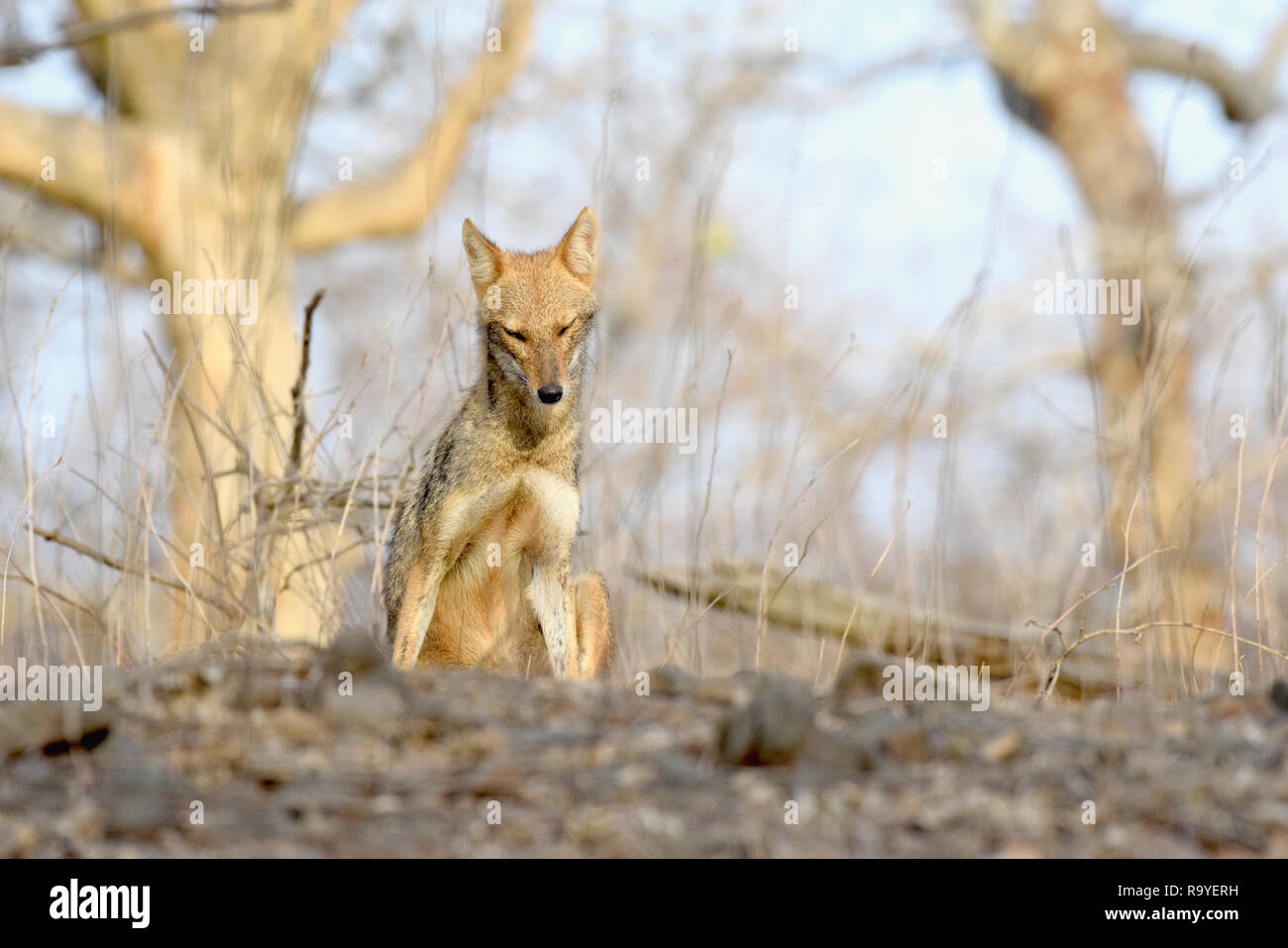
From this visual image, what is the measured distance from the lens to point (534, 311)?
5207 mm

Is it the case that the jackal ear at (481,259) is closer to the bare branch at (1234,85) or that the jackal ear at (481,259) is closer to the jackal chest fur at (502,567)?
the jackal chest fur at (502,567)

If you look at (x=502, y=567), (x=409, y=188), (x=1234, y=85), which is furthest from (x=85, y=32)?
(x=1234, y=85)

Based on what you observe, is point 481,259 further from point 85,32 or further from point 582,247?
point 85,32

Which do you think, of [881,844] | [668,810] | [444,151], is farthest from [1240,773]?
[444,151]

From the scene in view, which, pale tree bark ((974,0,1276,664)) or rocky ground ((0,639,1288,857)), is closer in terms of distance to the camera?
rocky ground ((0,639,1288,857))

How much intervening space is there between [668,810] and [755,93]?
1811 cm

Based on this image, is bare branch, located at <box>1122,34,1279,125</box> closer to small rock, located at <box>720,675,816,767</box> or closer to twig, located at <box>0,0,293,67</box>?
small rock, located at <box>720,675,816,767</box>

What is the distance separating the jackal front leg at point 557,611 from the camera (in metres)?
5.12

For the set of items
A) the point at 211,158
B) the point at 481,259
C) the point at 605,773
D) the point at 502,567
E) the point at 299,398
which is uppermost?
the point at 211,158

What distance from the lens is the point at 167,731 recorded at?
2912 mm

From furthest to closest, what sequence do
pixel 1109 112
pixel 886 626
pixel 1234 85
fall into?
pixel 1109 112 → pixel 1234 85 → pixel 886 626

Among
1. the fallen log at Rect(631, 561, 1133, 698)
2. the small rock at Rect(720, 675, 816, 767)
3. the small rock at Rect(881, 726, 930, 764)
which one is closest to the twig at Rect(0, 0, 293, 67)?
the small rock at Rect(720, 675, 816, 767)

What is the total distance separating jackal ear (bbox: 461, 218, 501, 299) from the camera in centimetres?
529

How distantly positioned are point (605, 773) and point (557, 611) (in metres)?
2.48
